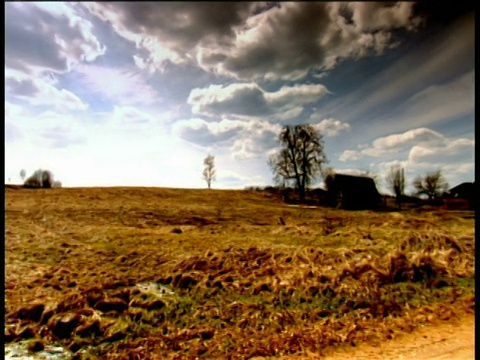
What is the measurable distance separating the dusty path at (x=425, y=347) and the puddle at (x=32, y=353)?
5.93m

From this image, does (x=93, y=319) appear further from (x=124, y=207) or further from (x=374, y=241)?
(x=124, y=207)

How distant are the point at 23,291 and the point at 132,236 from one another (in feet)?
27.3

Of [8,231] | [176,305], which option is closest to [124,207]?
[8,231]

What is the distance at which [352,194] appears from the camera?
155ft

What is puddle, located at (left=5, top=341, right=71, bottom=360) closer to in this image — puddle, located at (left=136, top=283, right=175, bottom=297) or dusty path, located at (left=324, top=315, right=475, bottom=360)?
puddle, located at (left=136, top=283, right=175, bottom=297)

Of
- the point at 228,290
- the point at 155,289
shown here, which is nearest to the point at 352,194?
the point at 228,290

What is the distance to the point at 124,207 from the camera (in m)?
30.5

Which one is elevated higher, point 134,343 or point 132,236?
point 132,236

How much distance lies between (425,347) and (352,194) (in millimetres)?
41452

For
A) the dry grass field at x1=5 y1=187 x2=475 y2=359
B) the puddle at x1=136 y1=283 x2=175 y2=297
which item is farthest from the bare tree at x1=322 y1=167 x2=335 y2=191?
the puddle at x1=136 y1=283 x2=175 y2=297

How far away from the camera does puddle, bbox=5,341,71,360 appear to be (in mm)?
7292

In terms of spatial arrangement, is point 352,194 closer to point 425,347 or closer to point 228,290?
point 228,290

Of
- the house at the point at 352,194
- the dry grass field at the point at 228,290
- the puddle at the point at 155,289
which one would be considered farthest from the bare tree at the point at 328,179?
the puddle at the point at 155,289

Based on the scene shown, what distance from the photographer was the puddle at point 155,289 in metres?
10.8
